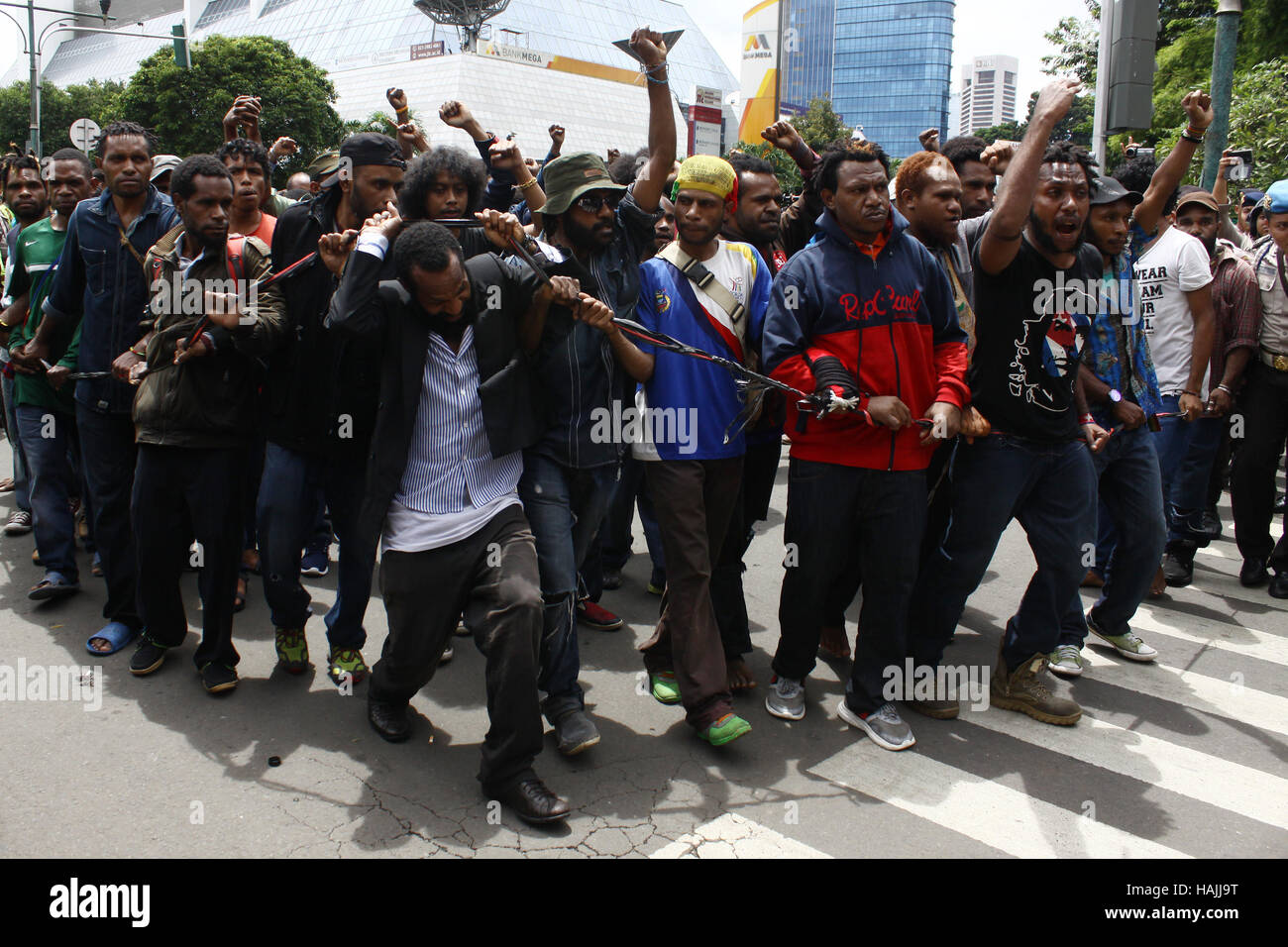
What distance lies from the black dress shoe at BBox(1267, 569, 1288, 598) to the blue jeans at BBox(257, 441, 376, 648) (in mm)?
5233

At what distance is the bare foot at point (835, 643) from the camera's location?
4.80m

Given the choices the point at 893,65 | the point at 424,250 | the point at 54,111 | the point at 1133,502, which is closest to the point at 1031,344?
the point at 1133,502

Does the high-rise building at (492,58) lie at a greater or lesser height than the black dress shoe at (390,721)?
greater

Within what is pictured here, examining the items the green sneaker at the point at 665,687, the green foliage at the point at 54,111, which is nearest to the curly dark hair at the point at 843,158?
the green sneaker at the point at 665,687

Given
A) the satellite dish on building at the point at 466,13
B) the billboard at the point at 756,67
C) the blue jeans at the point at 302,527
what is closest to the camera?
the blue jeans at the point at 302,527

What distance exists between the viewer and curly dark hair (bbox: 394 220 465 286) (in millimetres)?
3332

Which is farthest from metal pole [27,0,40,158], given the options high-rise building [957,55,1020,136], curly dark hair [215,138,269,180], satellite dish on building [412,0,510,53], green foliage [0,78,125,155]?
high-rise building [957,55,1020,136]

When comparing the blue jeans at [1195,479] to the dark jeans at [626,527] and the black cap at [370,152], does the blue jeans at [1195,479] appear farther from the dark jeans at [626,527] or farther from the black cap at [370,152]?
the black cap at [370,152]

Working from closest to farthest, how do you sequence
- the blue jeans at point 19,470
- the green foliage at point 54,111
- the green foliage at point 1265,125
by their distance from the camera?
the blue jeans at point 19,470
the green foliage at point 1265,125
the green foliage at point 54,111

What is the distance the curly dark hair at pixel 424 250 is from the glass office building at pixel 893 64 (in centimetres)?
16816

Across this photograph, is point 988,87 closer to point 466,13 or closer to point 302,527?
point 466,13

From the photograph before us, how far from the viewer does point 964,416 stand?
3881mm
